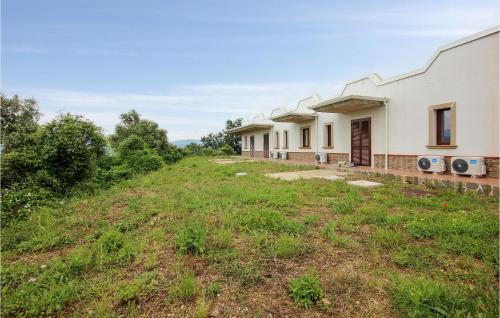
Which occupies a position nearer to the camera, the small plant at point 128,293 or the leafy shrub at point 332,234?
the small plant at point 128,293

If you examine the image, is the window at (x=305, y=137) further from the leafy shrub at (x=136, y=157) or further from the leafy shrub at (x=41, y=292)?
the leafy shrub at (x=41, y=292)

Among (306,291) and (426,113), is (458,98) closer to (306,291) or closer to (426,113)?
(426,113)

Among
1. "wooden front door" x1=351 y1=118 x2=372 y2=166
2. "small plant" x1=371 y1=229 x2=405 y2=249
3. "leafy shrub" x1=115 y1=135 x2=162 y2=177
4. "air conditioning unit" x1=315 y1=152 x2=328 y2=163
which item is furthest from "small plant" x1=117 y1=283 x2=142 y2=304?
"air conditioning unit" x1=315 y1=152 x2=328 y2=163

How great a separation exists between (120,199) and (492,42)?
10934mm

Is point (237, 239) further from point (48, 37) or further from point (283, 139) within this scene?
point (283, 139)

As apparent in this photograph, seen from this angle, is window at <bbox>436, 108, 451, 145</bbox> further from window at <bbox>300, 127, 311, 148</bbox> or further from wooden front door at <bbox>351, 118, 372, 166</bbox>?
window at <bbox>300, 127, 311, 148</bbox>

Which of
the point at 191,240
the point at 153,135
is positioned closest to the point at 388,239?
the point at 191,240

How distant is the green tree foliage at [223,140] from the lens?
33438mm

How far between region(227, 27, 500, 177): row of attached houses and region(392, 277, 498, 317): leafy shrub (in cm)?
680

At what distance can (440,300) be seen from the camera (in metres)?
2.07

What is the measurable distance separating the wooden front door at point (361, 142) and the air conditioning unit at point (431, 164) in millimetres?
2646

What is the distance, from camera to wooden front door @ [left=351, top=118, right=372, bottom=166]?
11125 millimetres

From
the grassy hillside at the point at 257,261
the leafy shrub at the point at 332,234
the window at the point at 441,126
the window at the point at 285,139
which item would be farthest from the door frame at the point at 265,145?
the leafy shrub at the point at 332,234

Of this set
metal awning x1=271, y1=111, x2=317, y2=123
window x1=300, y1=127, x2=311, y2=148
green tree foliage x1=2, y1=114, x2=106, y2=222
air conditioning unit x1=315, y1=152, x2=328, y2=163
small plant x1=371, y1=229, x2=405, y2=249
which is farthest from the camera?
window x1=300, y1=127, x2=311, y2=148
